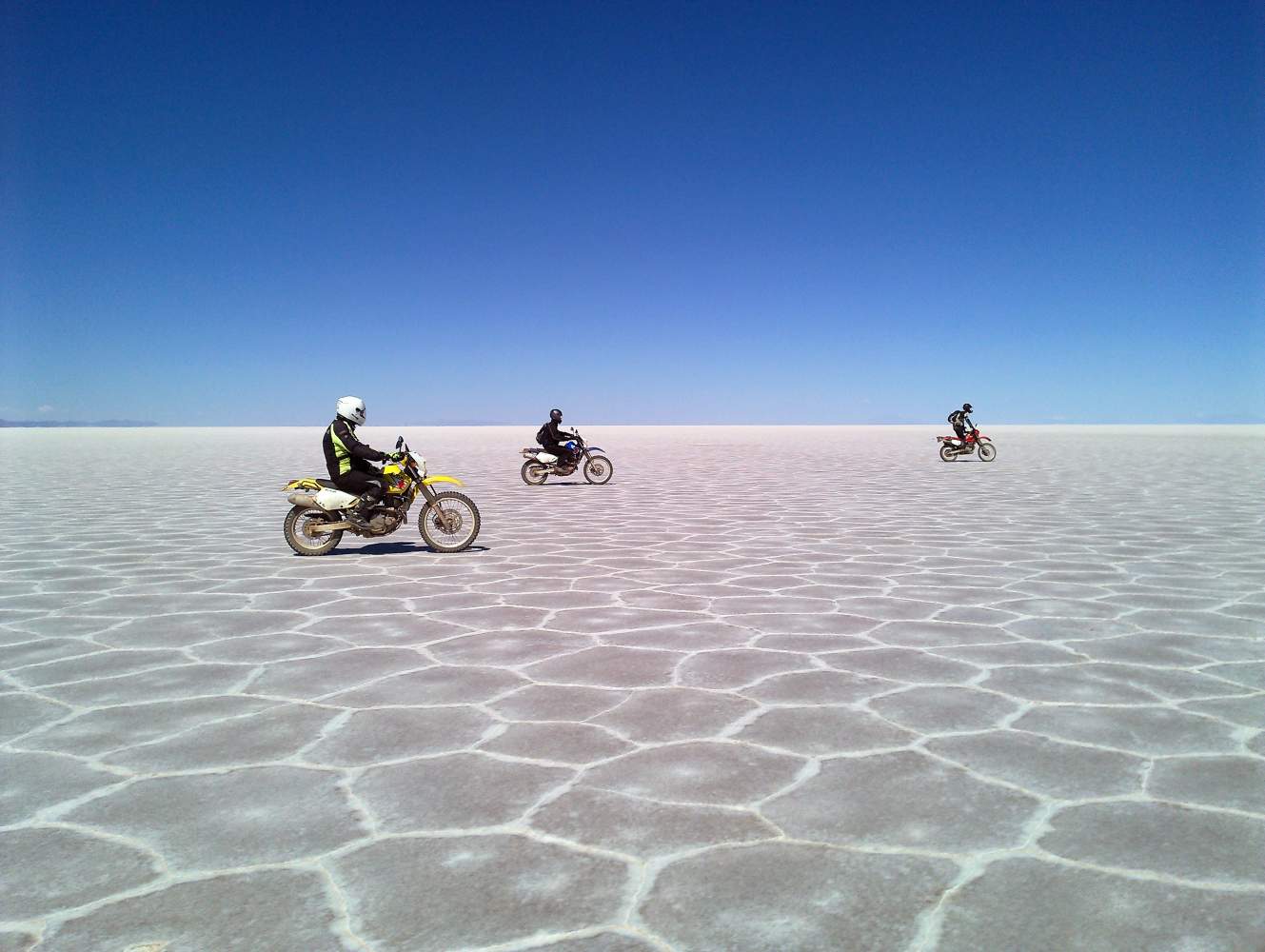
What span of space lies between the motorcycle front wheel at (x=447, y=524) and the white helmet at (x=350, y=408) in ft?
4.16

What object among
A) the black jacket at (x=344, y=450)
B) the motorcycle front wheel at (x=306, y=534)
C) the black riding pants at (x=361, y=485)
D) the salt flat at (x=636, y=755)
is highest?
the black jacket at (x=344, y=450)

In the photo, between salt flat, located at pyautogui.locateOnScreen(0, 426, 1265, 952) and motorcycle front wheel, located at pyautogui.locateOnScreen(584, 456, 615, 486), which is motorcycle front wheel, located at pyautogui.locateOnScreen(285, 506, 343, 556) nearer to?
salt flat, located at pyautogui.locateOnScreen(0, 426, 1265, 952)

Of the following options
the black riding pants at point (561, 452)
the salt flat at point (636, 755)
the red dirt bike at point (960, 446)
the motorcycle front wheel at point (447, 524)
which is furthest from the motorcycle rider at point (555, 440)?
the red dirt bike at point (960, 446)

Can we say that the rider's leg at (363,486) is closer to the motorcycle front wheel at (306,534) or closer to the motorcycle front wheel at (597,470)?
the motorcycle front wheel at (306,534)

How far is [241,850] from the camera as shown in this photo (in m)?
2.97

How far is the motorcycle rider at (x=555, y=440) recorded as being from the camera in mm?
18859

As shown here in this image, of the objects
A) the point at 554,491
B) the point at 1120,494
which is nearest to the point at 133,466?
the point at 554,491

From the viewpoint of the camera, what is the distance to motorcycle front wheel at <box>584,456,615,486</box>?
2017cm

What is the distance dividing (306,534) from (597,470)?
36.6ft

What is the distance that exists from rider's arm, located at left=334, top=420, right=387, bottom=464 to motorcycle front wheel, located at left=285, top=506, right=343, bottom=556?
77cm

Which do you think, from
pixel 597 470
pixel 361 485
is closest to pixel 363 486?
pixel 361 485

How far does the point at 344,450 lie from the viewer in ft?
30.2

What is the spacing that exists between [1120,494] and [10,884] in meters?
17.1

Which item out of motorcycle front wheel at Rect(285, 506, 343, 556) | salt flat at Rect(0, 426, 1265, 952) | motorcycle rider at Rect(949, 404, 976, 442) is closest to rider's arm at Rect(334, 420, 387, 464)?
motorcycle front wheel at Rect(285, 506, 343, 556)
